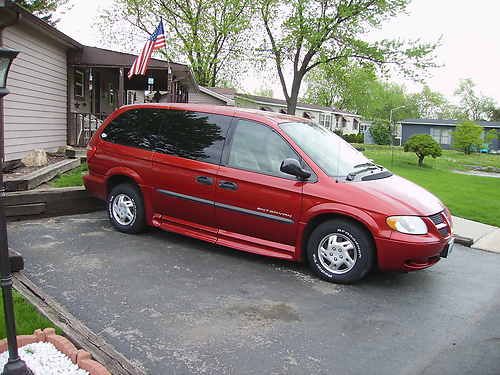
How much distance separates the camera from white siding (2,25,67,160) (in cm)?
1034

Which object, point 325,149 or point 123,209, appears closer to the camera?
point 325,149

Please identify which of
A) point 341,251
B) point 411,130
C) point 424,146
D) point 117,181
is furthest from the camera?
point 411,130

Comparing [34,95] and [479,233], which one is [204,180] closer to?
[479,233]

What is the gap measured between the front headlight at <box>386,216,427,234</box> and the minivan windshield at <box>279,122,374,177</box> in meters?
0.85

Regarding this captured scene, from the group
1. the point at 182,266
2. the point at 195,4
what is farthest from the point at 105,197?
the point at 195,4

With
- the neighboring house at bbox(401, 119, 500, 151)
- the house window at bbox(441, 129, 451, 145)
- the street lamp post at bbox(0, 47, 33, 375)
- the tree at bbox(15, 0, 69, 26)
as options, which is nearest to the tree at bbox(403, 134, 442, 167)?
the street lamp post at bbox(0, 47, 33, 375)

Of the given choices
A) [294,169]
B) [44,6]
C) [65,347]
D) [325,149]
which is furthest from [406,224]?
[44,6]

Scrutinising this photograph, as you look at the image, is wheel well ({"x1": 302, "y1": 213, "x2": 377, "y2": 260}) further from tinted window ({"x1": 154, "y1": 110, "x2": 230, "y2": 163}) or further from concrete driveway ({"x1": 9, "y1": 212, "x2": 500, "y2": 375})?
tinted window ({"x1": 154, "y1": 110, "x2": 230, "y2": 163})

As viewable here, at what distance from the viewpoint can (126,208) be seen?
666 centimetres

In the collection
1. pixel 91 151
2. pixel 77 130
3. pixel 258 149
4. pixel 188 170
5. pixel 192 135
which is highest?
pixel 77 130

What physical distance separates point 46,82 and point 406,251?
35.3 ft

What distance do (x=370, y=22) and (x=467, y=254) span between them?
25197 millimetres

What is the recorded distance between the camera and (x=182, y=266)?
5543mm

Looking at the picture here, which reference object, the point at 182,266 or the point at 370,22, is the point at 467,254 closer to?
the point at 182,266
